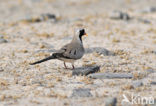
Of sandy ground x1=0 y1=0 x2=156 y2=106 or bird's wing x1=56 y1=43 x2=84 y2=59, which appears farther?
bird's wing x1=56 y1=43 x2=84 y2=59

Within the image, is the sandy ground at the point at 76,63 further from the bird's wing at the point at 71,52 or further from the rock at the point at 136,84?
the bird's wing at the point at 71,52

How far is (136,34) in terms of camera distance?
15.7m

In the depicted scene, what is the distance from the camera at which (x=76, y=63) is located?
10555mm

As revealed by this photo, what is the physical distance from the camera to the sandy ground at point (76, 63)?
25.9 ft

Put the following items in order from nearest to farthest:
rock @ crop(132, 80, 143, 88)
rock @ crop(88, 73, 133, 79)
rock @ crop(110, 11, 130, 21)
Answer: rock @ crop(132, 80, 143, 88)
rock @ crop(88, 73, 133, 79)
rock @ crop(110, 11, 130, 21)

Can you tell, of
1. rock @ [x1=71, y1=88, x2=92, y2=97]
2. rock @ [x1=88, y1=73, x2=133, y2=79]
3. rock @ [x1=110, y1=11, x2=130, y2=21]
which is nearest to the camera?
rock @ [x1=71, y1=88, x2=92, y2=97]

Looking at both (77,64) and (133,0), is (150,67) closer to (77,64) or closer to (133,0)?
(77,64)

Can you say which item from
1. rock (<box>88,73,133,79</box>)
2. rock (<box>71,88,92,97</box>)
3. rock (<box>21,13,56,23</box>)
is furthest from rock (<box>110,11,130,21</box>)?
rock (<box>71,88,92,97</box>)

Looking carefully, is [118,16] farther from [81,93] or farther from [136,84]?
[81,93]

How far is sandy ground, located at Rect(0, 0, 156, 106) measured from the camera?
7.89m

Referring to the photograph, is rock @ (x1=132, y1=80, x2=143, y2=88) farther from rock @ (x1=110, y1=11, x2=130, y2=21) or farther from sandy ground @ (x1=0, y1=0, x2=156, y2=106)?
rock @ (x1=110, y1=11, x2=130, y2=21)

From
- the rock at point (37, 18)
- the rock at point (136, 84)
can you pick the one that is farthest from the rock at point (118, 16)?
the rock at point (136, 84)

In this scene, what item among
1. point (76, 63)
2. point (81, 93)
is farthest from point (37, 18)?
point (81, 93)

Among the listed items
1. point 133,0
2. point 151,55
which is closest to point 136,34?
point 151,55
